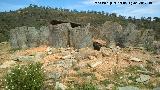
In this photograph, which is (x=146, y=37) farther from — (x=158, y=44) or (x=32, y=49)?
(x=32, y=49)

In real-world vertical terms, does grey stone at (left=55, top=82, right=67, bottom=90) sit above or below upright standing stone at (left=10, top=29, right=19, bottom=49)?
below

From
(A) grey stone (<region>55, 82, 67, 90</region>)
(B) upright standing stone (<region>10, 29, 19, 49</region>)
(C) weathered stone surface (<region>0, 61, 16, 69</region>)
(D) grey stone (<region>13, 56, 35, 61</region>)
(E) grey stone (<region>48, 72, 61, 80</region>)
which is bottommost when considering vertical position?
(A) grey stone (<region>55, 82, 67, 90</region>)

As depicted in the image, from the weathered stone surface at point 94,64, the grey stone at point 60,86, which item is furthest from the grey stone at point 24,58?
the grey stone at point 60,86

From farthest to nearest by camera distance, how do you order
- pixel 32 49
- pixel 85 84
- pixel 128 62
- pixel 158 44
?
pixel 158 44
pixel 32 49
pixel 128 62
pixel 85 84

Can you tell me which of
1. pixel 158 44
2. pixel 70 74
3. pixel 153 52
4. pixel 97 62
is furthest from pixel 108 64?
pixel 158 44

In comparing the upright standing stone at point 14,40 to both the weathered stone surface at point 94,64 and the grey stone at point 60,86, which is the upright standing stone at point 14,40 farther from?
the grey stone at point 60,86

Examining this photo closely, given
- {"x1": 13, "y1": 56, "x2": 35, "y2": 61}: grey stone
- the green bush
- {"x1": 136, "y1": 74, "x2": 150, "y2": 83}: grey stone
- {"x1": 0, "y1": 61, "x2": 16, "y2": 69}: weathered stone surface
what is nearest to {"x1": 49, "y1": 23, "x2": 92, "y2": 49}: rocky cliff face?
{"x1": 13, "y1": 56, "x2": 35, "y2": 61}: grey stone

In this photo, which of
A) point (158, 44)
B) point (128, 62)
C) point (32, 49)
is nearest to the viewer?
point (128, 62)

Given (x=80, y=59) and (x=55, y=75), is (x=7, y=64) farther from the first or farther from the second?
(x=80, y=59)

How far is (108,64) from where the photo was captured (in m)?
18.1

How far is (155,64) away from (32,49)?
5.98 m

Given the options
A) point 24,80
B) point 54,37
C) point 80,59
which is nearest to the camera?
point 24,80

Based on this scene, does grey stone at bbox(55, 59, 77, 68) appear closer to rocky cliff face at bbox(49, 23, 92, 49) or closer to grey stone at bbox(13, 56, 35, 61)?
grey stone at bbox(13, 56, 35, 61)

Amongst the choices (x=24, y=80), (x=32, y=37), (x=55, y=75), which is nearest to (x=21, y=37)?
(x=32, y=37)
